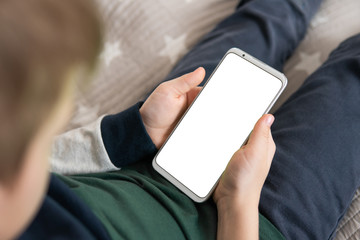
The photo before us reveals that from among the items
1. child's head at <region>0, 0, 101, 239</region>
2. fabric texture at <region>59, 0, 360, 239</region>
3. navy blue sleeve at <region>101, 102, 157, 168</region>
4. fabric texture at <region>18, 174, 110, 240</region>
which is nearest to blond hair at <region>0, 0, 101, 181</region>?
child's head at <region>0, 0, 101, 239</region>

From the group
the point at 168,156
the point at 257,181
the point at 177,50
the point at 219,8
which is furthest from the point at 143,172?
the point at 219,8

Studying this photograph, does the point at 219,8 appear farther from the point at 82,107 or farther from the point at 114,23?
the point at 82,107

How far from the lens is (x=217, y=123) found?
0.51 meters

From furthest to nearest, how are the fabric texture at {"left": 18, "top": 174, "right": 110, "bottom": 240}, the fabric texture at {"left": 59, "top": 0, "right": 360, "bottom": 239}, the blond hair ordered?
the fabric texture at {"left": 59, "top": 0, "right": 360, "bottom": 239} → the fabric texture at {"left": 18, "top": 174, "right": 110, "bottom": 240} → the blond hair

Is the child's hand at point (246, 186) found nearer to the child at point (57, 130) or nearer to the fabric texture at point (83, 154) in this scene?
the child at point (57, 130)

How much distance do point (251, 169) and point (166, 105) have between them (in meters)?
0.16

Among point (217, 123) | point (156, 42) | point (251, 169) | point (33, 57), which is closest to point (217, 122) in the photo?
point (217, 123)

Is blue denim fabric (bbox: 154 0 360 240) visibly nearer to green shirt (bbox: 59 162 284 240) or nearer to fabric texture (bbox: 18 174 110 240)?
green shirt (bbox: 59 162 284 240)

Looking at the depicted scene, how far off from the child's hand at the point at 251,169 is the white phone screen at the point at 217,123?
1.9 inches

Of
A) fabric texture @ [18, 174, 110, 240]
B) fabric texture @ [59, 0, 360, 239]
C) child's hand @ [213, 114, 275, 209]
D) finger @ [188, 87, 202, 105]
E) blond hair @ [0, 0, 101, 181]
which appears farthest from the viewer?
fabric texture @ [59, 0, 360, 239]

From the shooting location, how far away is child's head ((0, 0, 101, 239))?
0.52ft

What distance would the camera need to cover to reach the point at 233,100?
51 centimetres

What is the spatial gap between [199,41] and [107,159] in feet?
1.15

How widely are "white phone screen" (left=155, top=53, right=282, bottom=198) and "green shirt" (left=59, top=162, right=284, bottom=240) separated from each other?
0.13 ft
